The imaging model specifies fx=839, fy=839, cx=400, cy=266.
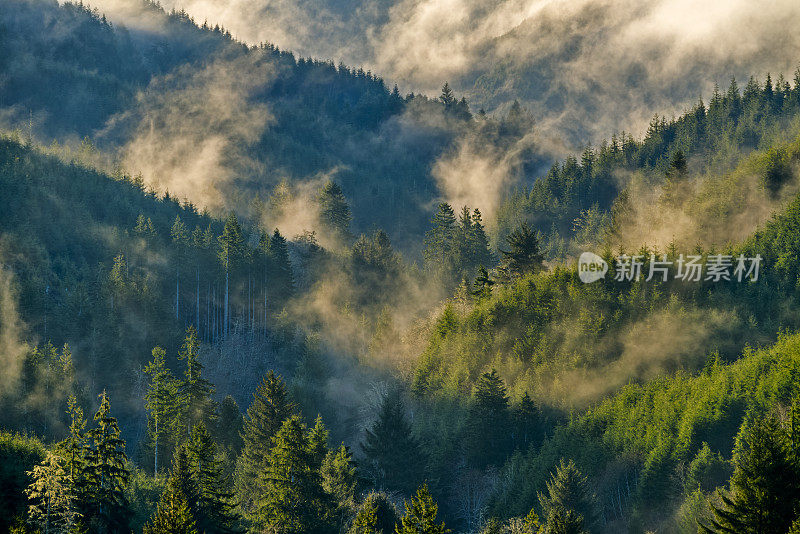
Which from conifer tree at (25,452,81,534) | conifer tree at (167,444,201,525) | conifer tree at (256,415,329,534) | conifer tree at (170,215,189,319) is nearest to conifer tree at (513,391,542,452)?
conifer tree at (256,415,329,534)

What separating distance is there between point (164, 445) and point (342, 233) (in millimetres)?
77332

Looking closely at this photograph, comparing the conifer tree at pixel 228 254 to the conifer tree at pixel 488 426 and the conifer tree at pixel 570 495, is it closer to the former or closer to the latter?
the conifer tree at pixel 488 426

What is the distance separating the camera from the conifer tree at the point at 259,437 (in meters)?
67.7

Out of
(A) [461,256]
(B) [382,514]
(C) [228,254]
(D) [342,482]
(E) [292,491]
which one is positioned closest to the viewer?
(E) [292,491]

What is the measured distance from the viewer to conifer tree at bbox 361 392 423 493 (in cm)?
7769

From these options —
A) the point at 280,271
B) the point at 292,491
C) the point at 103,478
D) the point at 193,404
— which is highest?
the point at 280,271

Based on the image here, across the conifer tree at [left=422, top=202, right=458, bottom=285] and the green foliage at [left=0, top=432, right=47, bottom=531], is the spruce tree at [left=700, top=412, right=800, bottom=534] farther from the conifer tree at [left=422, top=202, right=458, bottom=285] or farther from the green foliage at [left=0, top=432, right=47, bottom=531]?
the conifer tree at [left=422, top=202, right=458, bottom=285]

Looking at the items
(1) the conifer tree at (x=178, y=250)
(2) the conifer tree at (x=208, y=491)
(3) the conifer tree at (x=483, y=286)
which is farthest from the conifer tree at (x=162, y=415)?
(1) the conifer tree at (x=178, y=250)

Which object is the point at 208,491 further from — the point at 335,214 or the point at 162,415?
the point at 335,214

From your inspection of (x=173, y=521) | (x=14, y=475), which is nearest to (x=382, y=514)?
(x=173, y=521)

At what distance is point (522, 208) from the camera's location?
167500 millimetres

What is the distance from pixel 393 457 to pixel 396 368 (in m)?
31.7

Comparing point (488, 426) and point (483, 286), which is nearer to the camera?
point (488, 426)

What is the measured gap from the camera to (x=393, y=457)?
78125mm
